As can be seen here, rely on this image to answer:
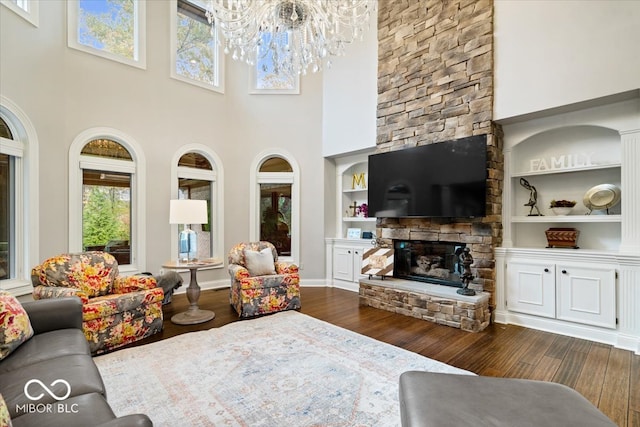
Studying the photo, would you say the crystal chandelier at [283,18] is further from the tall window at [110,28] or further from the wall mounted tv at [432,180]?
the tall window at [110,28]

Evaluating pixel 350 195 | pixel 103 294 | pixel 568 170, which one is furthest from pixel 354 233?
pixel 103 294

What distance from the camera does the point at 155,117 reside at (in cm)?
493

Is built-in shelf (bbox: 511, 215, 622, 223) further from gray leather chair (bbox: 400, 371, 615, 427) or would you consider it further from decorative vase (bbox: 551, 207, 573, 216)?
gray leather chair (bbox: 400, 371, 615, 427)

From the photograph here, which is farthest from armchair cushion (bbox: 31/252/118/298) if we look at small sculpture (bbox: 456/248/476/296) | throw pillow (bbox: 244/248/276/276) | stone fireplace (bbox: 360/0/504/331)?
small sculpture (bbox: 456/248/476/296)

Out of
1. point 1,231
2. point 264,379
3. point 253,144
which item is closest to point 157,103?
point 253,144

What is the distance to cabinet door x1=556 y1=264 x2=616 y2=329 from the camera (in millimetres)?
3111

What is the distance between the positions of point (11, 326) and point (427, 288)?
12.8 feet

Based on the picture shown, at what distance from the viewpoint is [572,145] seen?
12.1 feet

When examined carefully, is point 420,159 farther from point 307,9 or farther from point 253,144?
point 253,144

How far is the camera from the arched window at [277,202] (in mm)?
5875

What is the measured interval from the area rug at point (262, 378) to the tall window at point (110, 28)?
417cm

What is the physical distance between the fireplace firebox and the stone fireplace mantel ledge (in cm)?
20

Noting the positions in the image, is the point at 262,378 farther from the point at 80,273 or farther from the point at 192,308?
the point at 80,273

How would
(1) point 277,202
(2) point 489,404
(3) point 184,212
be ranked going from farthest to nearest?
(1) point 277,202 < (3) point 184,212 < (2) point 489,404
